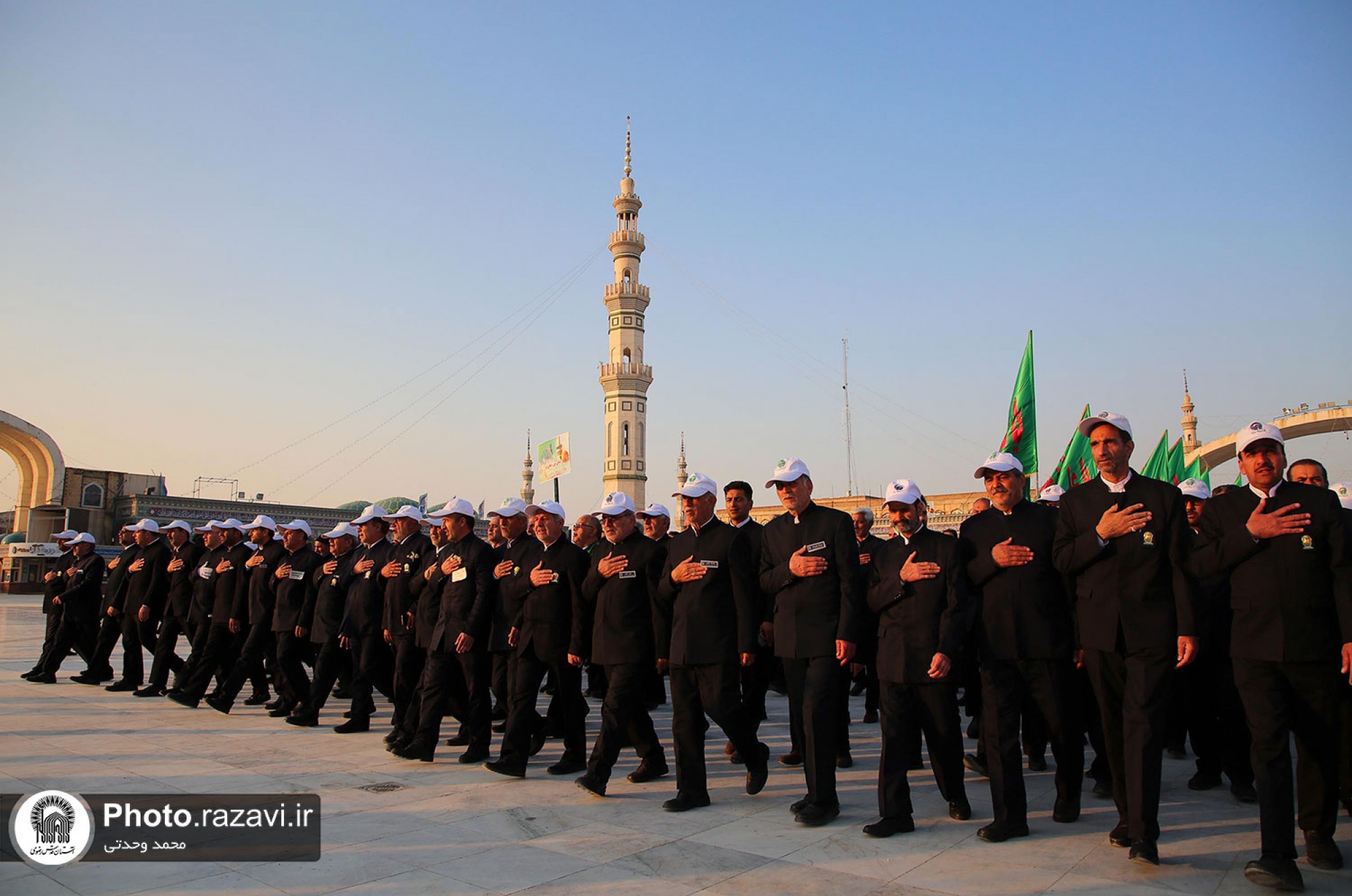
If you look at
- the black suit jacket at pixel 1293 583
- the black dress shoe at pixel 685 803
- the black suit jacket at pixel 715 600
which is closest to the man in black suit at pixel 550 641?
the black suit jacket at pixel 715 600

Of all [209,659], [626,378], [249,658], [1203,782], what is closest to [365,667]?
[249,658]

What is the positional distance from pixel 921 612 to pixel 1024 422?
31.1 feet

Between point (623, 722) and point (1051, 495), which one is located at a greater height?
point (1051, 495)

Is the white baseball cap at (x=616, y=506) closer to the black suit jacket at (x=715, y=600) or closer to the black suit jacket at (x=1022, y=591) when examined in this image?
the black suit jacket at (x=715, y=600)

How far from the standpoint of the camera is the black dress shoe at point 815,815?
5090 millimetres

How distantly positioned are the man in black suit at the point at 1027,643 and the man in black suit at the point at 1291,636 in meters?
0.86

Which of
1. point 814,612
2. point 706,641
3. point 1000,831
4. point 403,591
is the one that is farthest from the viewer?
point 403,591

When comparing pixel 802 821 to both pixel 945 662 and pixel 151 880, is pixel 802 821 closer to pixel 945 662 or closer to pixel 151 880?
pixel 945 662

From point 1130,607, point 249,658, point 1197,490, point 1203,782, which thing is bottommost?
point 1203,782

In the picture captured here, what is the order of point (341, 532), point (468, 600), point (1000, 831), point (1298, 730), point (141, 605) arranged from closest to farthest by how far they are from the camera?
point (1298, 730)
point (1000, 831)
point (468, 600)
point (341, 532)
point (141, 605)

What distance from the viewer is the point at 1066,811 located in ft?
17.0

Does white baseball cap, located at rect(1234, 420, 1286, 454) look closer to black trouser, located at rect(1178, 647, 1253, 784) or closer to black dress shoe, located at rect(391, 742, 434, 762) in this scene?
black trouser, located at rect(1178, 647, 1253, 784)

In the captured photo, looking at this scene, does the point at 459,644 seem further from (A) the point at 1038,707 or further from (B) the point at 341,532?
(A) the point at 1038,707

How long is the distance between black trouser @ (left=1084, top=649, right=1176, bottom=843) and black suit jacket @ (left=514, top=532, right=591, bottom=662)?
11.2ft
